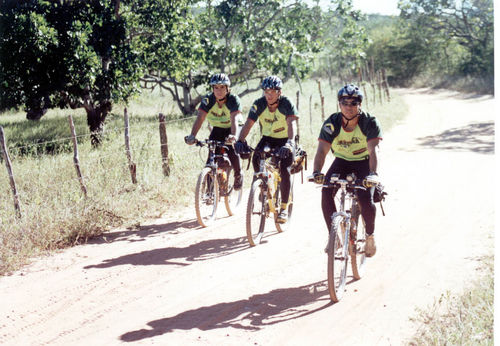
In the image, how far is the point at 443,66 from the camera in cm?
4778

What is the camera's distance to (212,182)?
7844mm

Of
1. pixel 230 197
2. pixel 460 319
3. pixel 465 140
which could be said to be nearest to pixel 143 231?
pixel 230 197

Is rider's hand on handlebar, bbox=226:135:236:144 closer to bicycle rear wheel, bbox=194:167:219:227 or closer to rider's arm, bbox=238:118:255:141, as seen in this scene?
rider's arm, bbox=238:118:255:141

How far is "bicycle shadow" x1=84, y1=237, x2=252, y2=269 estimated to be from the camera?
6348mm

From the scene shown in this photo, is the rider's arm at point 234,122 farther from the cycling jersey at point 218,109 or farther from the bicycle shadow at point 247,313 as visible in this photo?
the bicycle shadow at point 247,313

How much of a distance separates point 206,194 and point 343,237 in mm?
3063

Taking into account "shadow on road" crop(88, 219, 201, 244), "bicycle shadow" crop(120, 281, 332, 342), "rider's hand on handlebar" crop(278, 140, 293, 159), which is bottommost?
"bicycle shadow" crop(120, 281, 332, 342)

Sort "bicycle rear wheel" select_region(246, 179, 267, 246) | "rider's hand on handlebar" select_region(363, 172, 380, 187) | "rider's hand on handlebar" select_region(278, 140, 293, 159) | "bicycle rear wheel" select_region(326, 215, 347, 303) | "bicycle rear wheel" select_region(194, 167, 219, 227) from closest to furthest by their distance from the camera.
Result: "rider's hand on handlebar" select_region(363, 172, 380, 187), "bicycle rear wheel" select_region(326, 215, 347, 303), "rider's hand on handlebar" select_region(278, 140, 293, 159), "bicycle rear wheel" select_region(246, 179, 267, 246), "bicycle rear wheel" select_region(194, 167, 219, 227)

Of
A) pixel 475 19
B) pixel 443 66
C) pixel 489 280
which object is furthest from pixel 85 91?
pixel 443 66

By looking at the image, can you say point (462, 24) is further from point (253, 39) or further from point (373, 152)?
point (373, 152)

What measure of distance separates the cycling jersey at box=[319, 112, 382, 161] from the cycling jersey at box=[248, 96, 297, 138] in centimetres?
165

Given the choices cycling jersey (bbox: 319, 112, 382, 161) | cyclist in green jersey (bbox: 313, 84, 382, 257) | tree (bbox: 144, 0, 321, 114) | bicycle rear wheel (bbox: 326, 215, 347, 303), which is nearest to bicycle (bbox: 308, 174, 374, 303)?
bicycle rear wheel (bbox: 326, 215, 347, 303)

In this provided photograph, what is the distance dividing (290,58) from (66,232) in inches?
577

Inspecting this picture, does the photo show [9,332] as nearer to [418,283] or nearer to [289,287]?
[289,287]
